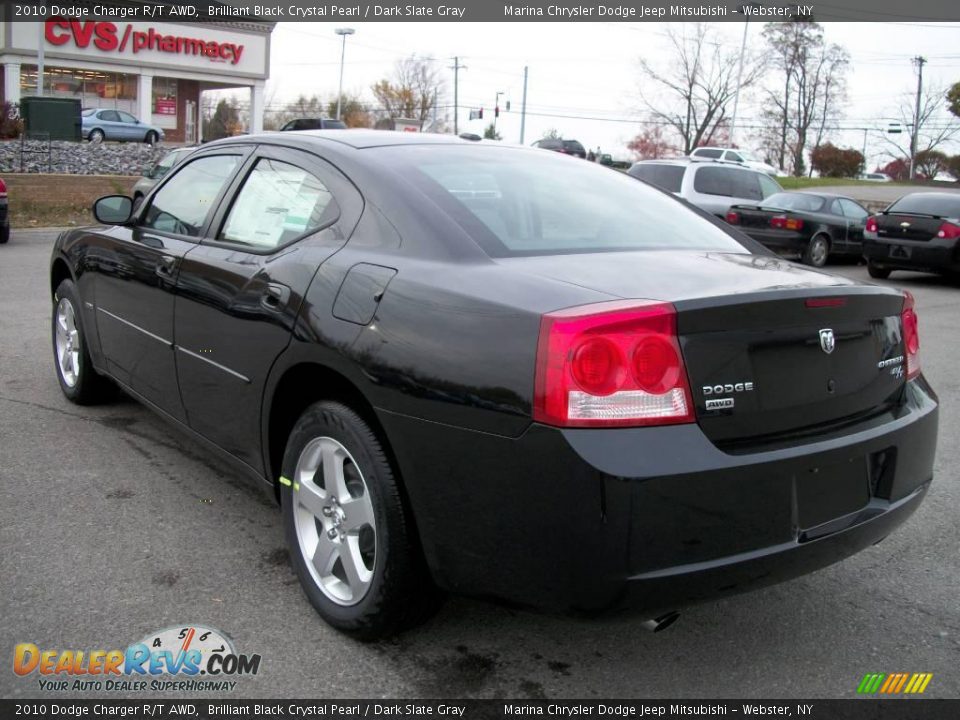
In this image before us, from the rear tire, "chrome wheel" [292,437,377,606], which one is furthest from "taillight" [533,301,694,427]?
the rear tire

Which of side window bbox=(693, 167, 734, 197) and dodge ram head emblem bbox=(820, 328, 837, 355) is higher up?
side window bbox=(693, 167, 734, 197)

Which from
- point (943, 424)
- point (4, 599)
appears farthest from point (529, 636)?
point (943, 424)

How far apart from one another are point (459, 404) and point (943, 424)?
440cm

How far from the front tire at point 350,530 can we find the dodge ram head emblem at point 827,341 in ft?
4.19

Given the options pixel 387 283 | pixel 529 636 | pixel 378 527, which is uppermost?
pixel 387 283

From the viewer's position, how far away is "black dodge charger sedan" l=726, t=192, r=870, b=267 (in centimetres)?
1523

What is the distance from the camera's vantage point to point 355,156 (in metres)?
3.34

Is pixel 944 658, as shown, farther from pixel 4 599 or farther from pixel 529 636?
pixel 4 599

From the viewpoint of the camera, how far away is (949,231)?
13.6 metres

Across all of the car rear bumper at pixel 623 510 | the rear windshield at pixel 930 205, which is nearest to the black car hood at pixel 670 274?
the car rear bumper at pixel 623 510

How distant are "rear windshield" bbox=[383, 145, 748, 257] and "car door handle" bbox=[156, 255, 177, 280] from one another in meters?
1.12

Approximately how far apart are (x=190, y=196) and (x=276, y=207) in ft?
2.99

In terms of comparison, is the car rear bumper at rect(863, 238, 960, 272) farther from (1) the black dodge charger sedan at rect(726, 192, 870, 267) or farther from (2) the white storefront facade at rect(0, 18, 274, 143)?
(2) the white storefront facade at rect(0, 18, 274, 143)

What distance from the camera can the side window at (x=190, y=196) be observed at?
3992mm
